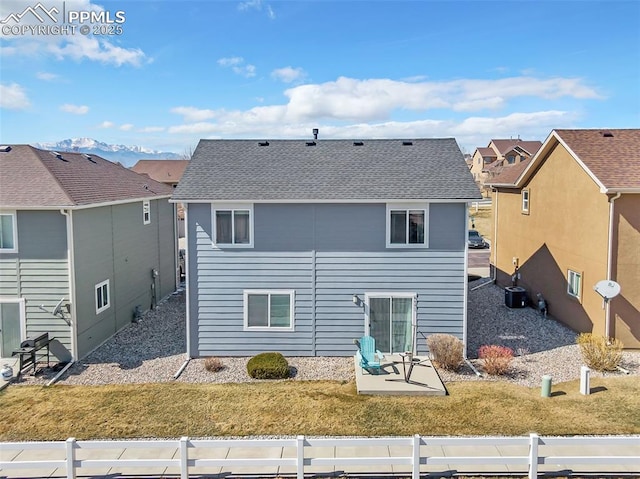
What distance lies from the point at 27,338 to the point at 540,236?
758 inches

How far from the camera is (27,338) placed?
43.9 feet

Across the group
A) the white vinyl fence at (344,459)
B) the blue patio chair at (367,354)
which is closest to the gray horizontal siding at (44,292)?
the white vinyl fence at (344,459)

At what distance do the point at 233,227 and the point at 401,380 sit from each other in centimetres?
674

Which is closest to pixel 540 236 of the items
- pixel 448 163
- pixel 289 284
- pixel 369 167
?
pixel 448 163

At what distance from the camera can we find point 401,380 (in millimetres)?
11867

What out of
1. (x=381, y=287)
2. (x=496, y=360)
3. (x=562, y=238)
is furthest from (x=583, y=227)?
(x=381, y=287)

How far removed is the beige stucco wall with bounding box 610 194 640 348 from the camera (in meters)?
13.9

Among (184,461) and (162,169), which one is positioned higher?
(162,169)

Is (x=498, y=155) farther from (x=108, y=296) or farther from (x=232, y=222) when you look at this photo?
(x=108, y=296)

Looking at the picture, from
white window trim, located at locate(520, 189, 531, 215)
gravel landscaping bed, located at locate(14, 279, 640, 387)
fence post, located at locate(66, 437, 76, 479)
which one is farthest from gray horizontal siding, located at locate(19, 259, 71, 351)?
white window trim, located at locate(520, 189, 531, 215)

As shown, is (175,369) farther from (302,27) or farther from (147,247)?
(302,27)

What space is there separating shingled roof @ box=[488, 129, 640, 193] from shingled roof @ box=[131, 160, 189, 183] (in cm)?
4672

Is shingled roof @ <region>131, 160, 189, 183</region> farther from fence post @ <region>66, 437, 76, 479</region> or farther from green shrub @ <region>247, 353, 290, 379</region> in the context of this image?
fence post @ <region>66, 437, 76, 479</region>

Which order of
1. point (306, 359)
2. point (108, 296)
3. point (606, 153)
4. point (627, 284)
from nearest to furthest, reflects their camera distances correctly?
1. point (306, 359)
2. point (627, 284)
3. point (606, 153)
4. point (108, 296)
